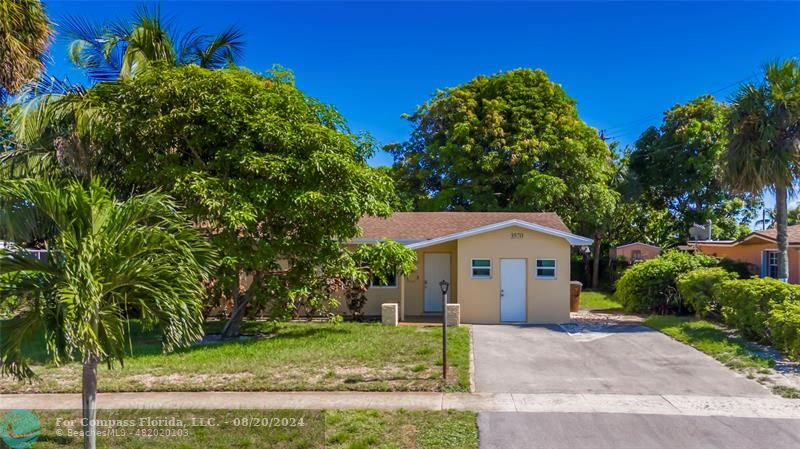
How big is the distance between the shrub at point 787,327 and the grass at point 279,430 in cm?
681

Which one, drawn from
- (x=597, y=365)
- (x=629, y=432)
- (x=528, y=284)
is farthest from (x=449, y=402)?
(x=528, y=284)

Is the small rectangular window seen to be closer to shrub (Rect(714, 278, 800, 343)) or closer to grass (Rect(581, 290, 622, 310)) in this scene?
grass (Rect(581, 290, 622, 310))

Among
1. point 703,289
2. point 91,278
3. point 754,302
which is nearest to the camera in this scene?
point 91,278

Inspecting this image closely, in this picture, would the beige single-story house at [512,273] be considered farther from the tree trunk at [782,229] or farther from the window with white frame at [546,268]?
the tree trunk at [782,229]

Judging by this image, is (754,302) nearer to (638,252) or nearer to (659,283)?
(659,283)

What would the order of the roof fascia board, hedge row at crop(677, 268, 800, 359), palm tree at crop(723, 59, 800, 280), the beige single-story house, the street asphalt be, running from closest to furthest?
the street asphalt < hedge row at crop(677, 268, 800, 359) < palm tree at crop(723, 59, 800, 280) < the roof fascia board < the beige single-story house

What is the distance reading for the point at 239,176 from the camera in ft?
37.7

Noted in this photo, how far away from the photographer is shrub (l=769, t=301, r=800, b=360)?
940 cm

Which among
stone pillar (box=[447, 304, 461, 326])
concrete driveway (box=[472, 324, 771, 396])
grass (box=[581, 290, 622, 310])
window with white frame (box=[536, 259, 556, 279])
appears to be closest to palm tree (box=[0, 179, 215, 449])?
concrete driveway (box=[472, 324, 771, 396])

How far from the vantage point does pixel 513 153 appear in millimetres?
23938

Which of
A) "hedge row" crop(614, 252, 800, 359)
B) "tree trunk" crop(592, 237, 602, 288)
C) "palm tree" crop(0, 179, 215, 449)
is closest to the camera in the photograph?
"palm tree" crop(0, 179, 215, 449)

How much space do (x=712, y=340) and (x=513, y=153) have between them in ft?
45.2

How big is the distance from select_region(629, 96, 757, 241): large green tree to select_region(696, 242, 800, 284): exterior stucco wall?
3.97 m

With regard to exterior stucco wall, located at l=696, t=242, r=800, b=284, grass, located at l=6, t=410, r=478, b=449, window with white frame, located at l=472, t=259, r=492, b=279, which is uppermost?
exterior stucco wall, located at l=696, t=242, r=800, b=284
